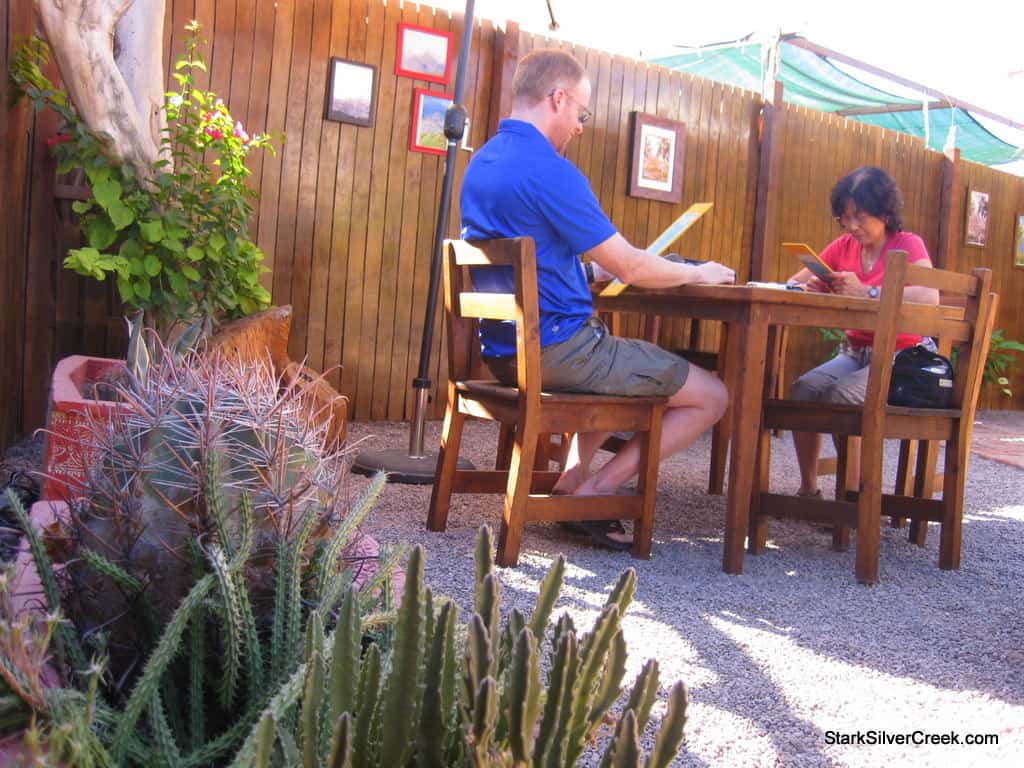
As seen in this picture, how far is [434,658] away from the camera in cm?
73

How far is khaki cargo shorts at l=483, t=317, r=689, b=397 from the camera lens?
288cm

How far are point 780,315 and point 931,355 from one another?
0.70 meters

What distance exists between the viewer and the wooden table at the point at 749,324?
9.50 ft

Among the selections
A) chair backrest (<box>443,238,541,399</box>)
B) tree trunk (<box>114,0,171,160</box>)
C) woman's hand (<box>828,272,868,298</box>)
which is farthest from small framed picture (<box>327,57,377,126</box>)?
woman's hand (<box>828,272,868,298</box>)

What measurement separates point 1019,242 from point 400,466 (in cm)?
817

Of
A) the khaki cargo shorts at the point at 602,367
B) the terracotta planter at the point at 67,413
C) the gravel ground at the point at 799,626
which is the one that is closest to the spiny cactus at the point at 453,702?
the gravel ground at the point at 799,626

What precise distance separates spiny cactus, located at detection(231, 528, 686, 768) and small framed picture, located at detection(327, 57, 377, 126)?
4772 millimetres

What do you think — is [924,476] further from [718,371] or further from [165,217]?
[165,217]

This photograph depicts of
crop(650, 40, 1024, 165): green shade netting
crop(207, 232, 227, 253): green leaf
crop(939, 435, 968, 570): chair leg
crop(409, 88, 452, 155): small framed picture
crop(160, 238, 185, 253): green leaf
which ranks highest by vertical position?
crop(650, 40, 1024, 165): green shade netting

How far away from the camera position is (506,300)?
2830 mm

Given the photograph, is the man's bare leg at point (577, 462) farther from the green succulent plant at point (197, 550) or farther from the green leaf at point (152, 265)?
the green succulent plant at point (197, 550)

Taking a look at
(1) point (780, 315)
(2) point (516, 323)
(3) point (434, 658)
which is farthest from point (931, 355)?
(3) point (434, 658)

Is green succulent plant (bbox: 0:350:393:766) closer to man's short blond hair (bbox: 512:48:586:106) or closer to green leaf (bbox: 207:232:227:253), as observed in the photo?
man's short blond hair (bbox: 512:48:586:106)

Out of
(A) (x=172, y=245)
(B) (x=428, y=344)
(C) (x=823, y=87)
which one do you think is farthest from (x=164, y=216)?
(C) (x=823, y=87)
